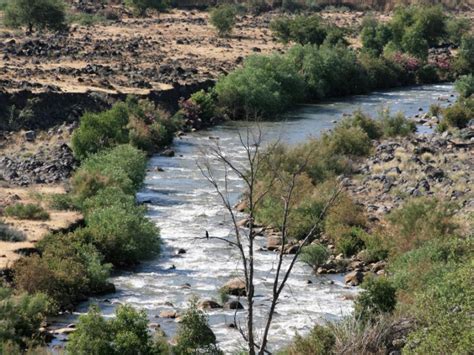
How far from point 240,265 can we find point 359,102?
1218 inches

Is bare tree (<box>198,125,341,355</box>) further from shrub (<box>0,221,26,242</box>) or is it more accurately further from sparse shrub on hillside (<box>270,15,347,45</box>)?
sparse shrub on hillside (<box>270,15,347,45</box>)

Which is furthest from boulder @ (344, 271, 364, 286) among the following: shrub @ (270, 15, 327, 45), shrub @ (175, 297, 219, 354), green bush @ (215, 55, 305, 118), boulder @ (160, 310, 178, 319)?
shrub @ (270, 15, 327, 45)

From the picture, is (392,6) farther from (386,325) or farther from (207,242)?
(386,325)

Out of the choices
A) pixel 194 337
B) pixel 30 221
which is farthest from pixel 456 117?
pixel 194 337

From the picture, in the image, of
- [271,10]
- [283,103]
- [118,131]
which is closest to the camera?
[118,131]

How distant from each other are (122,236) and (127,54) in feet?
116

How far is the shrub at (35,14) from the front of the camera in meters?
66.1

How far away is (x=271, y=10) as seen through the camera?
323ft

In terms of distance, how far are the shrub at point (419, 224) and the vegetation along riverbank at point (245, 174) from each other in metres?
0.06

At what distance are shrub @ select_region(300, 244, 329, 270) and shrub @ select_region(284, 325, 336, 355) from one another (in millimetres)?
7468

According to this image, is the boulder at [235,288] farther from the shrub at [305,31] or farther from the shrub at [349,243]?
the shrub at [305,31]

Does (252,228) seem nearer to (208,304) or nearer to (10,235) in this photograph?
(208,304)

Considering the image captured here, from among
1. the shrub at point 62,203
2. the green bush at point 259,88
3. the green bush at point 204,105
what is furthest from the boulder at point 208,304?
the green bush at point 204,105

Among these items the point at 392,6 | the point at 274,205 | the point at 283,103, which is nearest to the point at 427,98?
the point at 283,103
